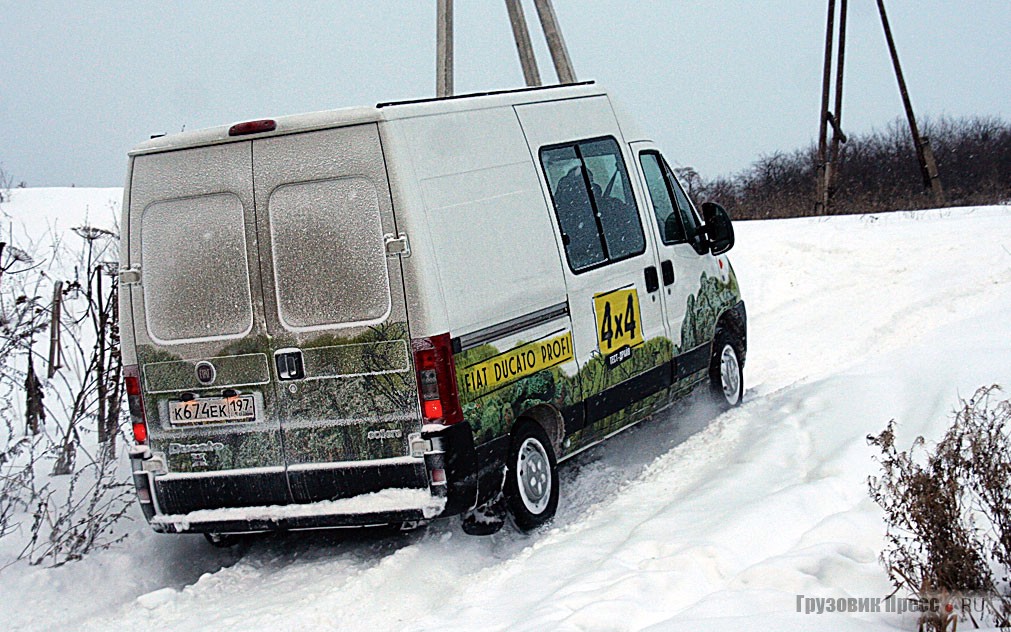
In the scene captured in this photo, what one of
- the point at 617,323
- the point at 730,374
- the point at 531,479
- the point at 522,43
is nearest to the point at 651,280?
the point at 617,323

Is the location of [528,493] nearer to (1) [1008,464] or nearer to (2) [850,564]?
(2) [850,564]

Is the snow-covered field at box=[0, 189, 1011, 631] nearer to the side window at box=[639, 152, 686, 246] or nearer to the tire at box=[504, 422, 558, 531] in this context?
the tire at box=[504, 422, 558, 531]

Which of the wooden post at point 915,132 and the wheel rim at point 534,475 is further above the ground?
the wooden post at point 915,132

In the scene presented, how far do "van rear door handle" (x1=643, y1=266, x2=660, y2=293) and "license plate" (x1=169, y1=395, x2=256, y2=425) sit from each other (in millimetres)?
2914

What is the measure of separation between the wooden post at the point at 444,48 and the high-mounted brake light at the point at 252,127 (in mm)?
7366

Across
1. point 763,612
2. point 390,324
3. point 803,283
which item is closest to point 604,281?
point 390,324

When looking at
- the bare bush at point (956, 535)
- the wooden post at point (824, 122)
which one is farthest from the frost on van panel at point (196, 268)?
the wooden post at point (824, 122)

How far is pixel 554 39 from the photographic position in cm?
1366

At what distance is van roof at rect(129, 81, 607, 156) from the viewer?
5.83 metres

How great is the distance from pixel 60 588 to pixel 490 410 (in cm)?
247

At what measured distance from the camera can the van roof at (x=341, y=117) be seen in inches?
230

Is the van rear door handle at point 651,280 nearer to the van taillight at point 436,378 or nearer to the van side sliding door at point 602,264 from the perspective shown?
the van side sliding door at point 602,264

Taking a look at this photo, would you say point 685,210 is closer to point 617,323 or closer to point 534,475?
point 617,323

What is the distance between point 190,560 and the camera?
22.4 ft
